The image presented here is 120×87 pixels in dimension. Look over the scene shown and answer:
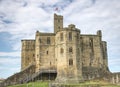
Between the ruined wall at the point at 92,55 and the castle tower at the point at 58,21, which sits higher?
the castle tower at the point at 58,21

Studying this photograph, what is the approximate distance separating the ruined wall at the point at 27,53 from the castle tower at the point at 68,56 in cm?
1030

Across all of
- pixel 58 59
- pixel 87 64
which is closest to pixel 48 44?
pixel 58 59

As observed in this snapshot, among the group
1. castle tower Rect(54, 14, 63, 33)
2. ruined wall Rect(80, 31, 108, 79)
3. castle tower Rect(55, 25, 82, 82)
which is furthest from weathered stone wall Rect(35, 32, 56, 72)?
ruined wall Rect(80, 31, 108, 79)

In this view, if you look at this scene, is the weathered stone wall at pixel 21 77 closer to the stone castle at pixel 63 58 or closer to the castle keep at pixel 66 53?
the stone castle at pixel 63 58

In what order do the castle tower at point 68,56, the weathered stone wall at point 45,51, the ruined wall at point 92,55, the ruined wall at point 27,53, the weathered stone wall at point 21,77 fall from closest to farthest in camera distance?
the castle tower at point 68,56 < the weathered stone wall at point 21,77 < the weathered stone wall at point 45,51 < the ruined wall at point 92,55 < the ruined wall at point 27,53

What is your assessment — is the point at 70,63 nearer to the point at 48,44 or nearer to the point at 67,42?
the point at 67,42

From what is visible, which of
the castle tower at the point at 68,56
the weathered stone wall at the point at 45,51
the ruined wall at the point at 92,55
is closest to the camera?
the castle tower at the point at 68,56

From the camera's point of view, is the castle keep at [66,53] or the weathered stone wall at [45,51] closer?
the castle keep at [66,53]

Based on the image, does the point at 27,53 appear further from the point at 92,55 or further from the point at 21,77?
the point at 92,55

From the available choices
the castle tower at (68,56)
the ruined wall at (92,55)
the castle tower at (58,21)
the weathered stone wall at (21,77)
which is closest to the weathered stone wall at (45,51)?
the weathered stone wall at (21,77)

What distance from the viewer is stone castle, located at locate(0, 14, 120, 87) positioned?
62312 millimetres

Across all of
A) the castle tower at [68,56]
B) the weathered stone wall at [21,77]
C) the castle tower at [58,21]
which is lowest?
the weathered stone wall at [21,77]

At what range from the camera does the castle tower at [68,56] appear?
2419 inches

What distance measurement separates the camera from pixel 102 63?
70938 mm
